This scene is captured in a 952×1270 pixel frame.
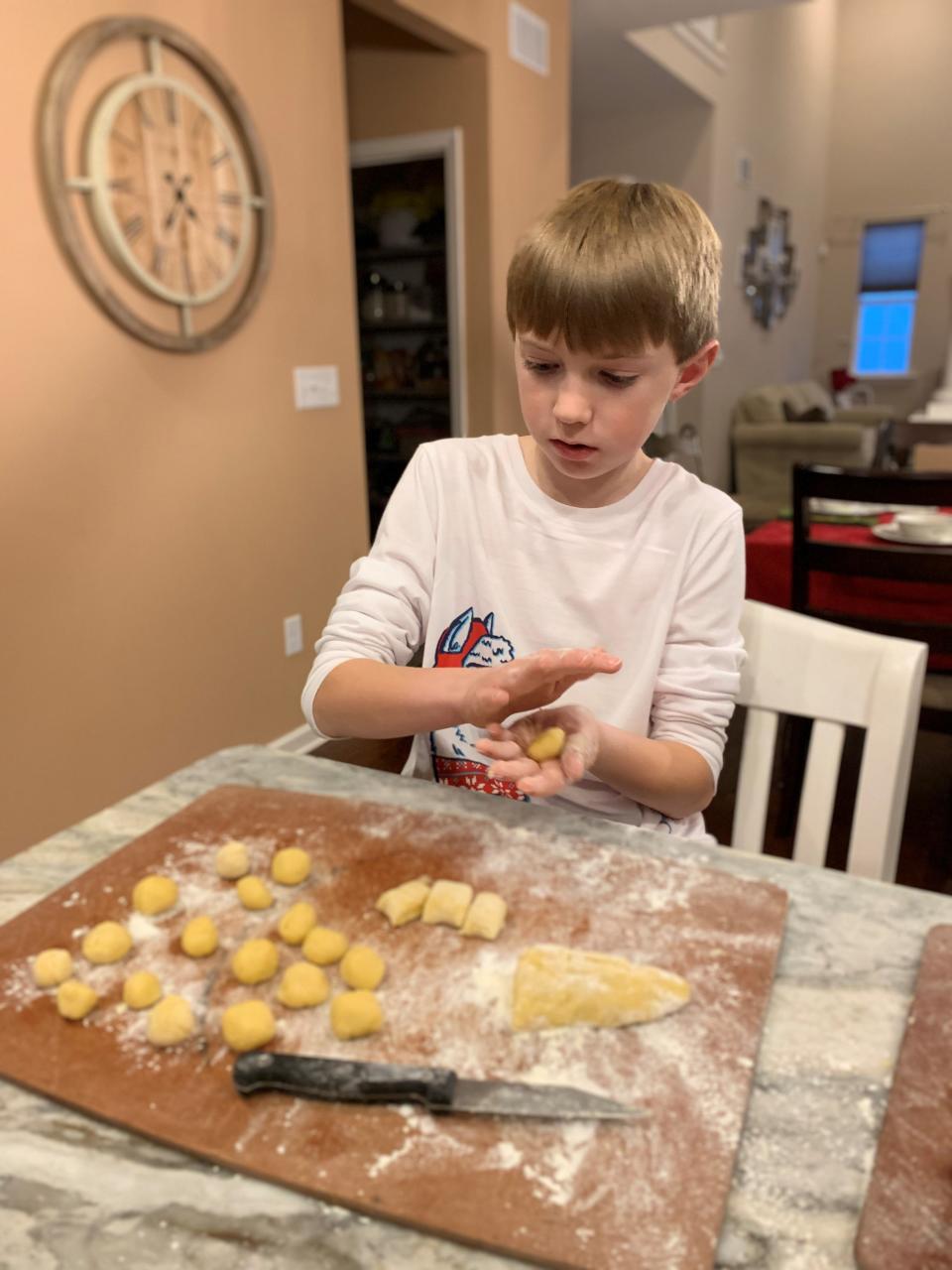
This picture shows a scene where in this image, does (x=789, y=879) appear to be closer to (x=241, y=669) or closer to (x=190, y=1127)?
(x=190, y=1127)

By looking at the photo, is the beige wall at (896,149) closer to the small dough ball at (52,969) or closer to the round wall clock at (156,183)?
the round wall clock at (156,183)

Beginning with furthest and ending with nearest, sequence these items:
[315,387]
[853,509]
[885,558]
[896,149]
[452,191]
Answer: [896,149]
[452,191]
[315,387]
[853,509]
[885,558]

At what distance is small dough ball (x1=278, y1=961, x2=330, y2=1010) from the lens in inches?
24.2

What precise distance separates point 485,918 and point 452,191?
325cm

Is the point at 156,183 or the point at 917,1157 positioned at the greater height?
the point at 156,183

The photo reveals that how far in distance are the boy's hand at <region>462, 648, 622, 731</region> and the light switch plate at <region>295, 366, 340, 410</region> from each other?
197cm

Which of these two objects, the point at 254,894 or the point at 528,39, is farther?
the point at 528,39

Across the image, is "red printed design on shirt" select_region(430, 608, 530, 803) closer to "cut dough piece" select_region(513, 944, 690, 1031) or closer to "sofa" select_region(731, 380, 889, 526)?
"cut dough piece" select_region(513, 944, 690, 1031)

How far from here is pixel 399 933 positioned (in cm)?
69

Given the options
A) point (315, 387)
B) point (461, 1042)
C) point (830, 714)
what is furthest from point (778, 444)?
point (461, 1042)

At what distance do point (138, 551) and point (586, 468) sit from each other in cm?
160

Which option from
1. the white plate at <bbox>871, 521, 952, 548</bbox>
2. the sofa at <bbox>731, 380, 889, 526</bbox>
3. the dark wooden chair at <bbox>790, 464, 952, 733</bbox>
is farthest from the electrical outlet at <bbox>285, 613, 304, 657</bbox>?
the sofa at <bbox>731, 380, 889, 526</bbox>

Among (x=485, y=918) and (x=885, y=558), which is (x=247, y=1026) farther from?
(x=885, y=558)

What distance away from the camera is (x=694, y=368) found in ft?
2.84
